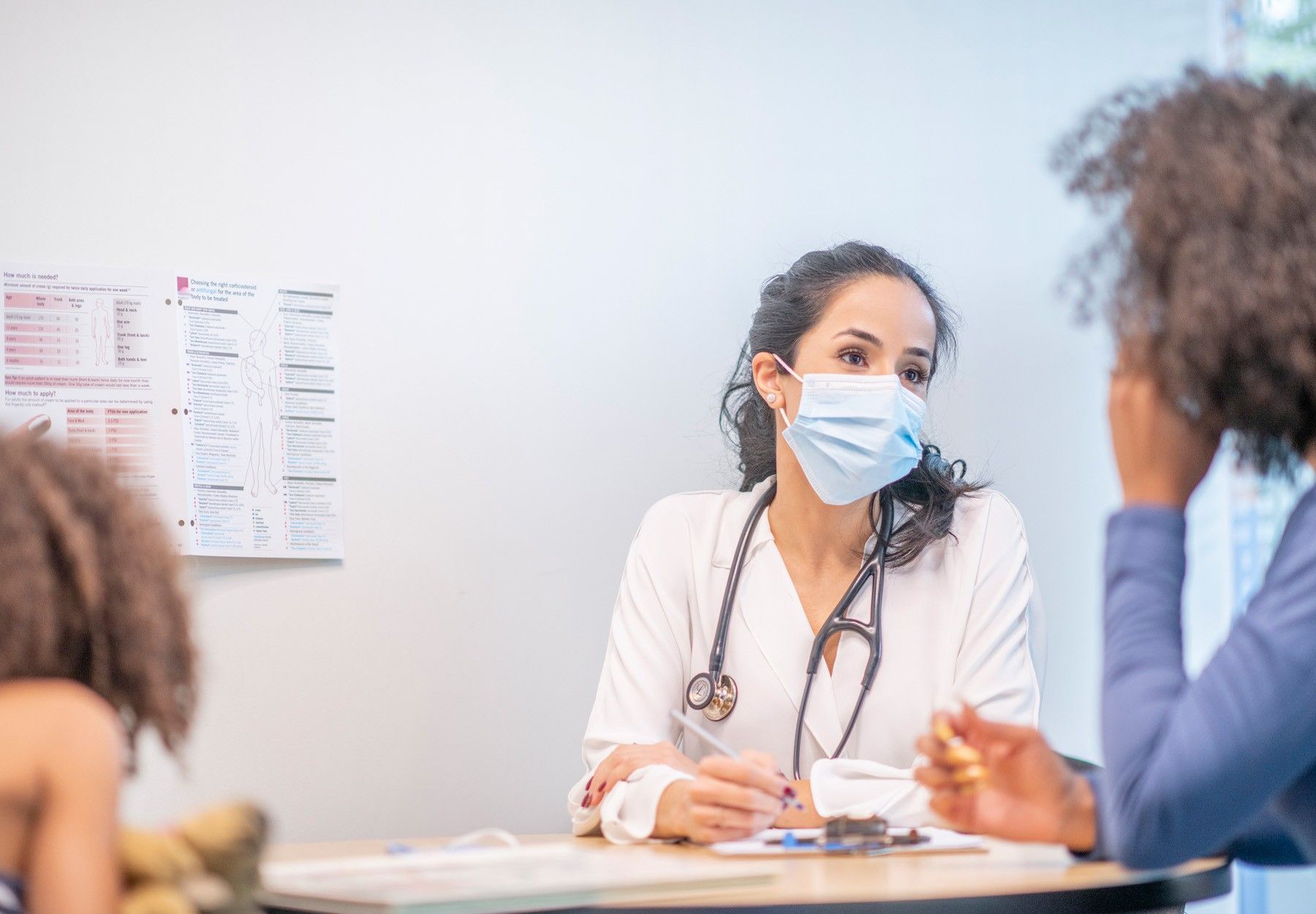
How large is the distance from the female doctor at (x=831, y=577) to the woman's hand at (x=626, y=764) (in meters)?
0.03

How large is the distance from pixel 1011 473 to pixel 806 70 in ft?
3.32

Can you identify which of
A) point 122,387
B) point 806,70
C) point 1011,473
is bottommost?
point 1011,473

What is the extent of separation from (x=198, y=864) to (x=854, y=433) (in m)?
1.43

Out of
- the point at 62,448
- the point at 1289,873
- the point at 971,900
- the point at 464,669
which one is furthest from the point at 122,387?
the point at 1289,873

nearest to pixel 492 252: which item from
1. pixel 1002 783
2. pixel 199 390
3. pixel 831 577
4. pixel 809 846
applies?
pixel 199 390

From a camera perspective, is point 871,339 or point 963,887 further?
point 871,339

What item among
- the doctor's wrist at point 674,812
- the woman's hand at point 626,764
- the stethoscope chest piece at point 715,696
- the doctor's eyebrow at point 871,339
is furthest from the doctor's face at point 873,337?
the doctor's wrist at point 674,812

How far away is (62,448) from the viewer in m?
0.95

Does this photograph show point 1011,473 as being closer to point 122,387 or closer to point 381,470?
point 381,470

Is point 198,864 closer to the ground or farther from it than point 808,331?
closer to the ground

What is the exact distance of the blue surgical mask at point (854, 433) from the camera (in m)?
2.08

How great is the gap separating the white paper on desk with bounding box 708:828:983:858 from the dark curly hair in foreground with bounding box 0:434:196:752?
0.70m

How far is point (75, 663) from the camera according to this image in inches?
35.4

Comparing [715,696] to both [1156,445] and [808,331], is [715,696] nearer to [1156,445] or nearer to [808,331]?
[808,331]
